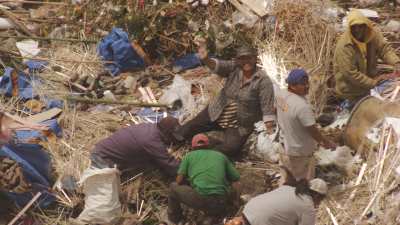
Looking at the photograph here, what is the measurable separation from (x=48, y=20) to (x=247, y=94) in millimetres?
5048

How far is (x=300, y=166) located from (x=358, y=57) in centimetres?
148

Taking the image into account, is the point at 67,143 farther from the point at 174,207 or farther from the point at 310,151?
the point at 310,151

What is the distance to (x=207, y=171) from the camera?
6035 millimetres

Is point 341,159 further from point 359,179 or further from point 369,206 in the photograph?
point 369,206

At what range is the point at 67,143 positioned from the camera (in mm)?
7602

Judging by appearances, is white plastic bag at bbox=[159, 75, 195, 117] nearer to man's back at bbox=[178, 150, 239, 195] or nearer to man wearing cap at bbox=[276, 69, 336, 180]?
man's back at bbox=[178, 150, 239, 195]

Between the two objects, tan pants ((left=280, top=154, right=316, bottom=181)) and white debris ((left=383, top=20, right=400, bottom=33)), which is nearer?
tan pants ((left=280, top=154, right=316, bottom=181))

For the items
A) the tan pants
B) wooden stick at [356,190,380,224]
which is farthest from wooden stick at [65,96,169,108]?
Answer: wooden stick at [356,190,380,224]

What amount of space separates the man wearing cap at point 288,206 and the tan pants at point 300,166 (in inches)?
26.9

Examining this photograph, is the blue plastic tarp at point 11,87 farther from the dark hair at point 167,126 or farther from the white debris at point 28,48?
the dark hair at point 167,126

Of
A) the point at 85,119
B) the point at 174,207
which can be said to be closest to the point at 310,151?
the point at 174,207

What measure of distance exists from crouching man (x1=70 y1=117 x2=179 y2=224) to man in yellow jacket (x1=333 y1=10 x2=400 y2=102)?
1.99 meters

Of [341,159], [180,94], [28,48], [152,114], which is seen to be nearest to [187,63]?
[180,94]

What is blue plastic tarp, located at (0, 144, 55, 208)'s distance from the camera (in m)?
6.74
